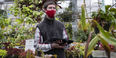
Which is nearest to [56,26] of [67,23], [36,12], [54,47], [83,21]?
[54,47]

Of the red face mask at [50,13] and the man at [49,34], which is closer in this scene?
the man at [49,34]

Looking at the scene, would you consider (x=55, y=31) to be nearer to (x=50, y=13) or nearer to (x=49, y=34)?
(x=49, y=34)

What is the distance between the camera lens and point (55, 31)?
124 cm

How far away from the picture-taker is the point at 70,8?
5445 mm

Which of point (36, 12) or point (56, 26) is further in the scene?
point (36, 12)

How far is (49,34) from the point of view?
4.00 feet

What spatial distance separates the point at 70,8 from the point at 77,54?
301 cm

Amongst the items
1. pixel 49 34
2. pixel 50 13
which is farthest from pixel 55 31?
pixel 50 13

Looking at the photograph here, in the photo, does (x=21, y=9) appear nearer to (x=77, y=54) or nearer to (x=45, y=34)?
(x=77, y=54)

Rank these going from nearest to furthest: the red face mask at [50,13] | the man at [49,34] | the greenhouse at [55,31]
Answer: the greenhouse at [55,31]
the man at [49,34]
the red face mask at [50,13]

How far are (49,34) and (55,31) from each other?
64 mm

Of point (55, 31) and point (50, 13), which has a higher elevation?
point (50, 13)

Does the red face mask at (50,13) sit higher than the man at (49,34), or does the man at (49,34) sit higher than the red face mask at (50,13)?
the red face mask at (50,13)

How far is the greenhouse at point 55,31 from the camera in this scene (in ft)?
1.90
